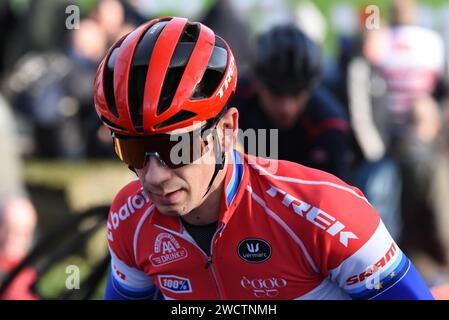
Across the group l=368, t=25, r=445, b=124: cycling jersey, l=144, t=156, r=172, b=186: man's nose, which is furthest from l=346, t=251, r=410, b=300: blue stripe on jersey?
l=368, t=25, r=445, b=124: cycling jersey

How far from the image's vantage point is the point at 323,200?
365 cm

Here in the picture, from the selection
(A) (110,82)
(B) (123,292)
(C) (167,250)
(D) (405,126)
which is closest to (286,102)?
(D) (405,126)

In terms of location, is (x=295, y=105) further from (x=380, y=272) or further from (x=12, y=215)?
(x=380, y=272)

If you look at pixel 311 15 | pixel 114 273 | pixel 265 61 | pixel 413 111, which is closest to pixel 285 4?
pixel 311 15

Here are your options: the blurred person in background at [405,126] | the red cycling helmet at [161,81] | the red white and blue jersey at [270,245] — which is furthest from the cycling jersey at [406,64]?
the red cycling helmet at [161,81]

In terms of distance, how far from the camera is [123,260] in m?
4.10

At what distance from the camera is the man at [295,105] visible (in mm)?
6684

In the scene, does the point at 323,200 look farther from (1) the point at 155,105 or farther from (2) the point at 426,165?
(2) the point at 426,165

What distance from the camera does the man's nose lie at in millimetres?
3523

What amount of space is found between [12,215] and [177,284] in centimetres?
368

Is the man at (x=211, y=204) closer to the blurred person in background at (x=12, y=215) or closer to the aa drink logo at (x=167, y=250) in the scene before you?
the aa drink logo at (x=167, y=250)

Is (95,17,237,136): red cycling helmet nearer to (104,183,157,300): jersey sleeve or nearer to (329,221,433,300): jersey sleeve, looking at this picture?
(104,183,157,300): jersey sleeve

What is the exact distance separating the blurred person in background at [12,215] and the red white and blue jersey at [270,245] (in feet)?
4.63

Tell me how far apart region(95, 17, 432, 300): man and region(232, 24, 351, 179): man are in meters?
2.65
